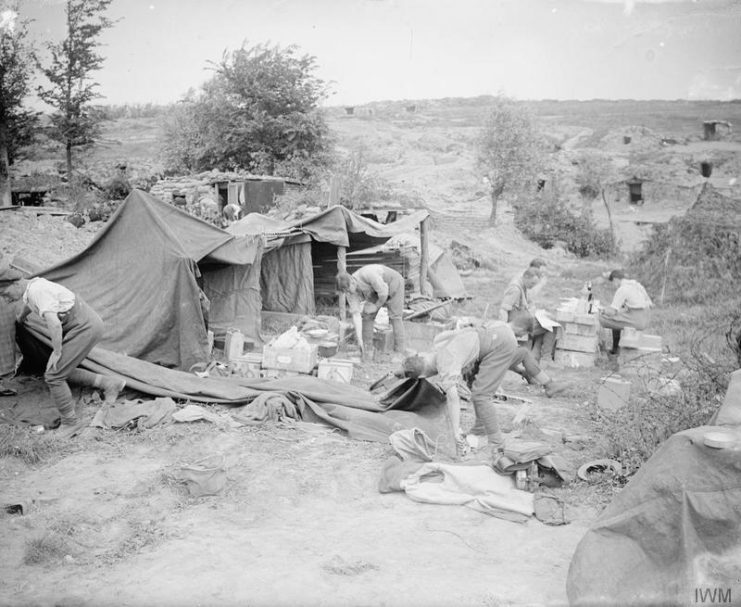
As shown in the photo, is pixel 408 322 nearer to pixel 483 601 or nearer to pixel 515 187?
pixel 483 601

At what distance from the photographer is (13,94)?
21172mm

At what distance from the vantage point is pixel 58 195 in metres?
21.2

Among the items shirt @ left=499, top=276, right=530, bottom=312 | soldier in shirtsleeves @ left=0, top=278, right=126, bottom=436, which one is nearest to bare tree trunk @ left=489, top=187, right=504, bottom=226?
shirt @ left=499, top=276, right=530, bottom=312

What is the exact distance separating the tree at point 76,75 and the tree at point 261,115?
12.4 ft

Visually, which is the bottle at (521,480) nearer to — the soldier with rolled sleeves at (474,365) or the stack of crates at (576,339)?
the soldier with rolled sleeves at (474,365)

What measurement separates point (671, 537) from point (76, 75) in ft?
81.2

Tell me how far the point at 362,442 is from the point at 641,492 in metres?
3.09

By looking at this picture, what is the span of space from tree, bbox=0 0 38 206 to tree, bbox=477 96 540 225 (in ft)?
53.8

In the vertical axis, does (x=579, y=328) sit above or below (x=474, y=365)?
below

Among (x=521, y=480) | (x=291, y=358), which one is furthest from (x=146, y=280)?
(x=521, y=480)

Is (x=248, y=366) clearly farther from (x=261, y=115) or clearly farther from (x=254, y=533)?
(x=261, y=115)

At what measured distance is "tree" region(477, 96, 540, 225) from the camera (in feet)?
87.1

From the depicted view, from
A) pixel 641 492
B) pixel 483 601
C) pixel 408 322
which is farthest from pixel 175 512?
pixel 408 322

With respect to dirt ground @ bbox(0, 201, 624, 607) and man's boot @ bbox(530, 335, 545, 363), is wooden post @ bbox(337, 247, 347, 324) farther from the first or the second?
dirt ground @ bbox(0, 201, 624, 607)
